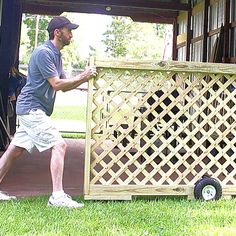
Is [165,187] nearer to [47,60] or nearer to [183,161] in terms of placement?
[183,161]

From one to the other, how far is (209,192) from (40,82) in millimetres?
1657

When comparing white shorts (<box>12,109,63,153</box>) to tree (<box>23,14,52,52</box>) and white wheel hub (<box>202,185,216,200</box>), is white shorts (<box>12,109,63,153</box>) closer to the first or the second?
white wheel hub (<box>202,185,216,200</box>)

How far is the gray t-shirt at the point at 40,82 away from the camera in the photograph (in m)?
3.98

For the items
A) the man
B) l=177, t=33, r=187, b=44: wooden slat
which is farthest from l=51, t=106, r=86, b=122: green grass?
the man

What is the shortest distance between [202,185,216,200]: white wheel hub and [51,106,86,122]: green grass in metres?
14.5

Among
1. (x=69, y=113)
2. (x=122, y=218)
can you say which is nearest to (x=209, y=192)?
(x=122, y=218)

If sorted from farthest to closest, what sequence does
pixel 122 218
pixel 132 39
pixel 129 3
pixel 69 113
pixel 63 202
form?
pixel 132 39 → pixel 69 113 → pixel 129 3 → pixel 63 202 → pixel 122 218

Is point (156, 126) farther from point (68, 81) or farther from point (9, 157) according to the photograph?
point (9, 157)

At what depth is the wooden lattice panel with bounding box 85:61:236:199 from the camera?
4.25m

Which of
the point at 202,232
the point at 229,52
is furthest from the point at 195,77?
the point at 229,52

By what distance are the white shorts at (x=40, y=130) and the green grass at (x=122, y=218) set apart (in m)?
0.45

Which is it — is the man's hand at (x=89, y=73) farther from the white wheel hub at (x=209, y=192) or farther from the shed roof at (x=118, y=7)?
the shed roof at (x=118, y=7)

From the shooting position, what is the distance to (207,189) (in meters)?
4.36

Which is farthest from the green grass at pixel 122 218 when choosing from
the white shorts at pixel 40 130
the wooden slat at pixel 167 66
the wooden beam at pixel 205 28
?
the wooden beam at pixel 205 28
